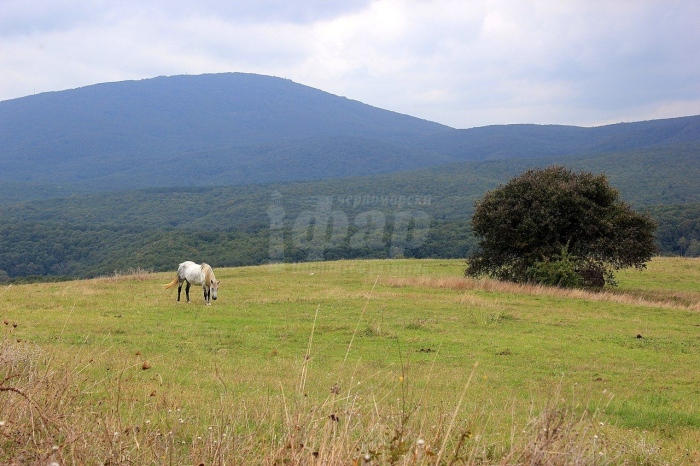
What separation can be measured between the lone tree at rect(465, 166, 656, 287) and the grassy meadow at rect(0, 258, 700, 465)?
2.28 meters

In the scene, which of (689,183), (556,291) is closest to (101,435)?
(556,291)

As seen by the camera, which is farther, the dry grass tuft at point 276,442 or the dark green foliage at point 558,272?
the dark green foliage at point 558,272

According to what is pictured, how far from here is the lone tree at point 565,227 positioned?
109 feet

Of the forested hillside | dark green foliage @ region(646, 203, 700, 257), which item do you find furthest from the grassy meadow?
dark green foliage @ region(646, 203, 700, 257)

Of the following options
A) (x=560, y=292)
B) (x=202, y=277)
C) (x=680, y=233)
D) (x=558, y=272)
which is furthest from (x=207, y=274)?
(x=680, y=233)

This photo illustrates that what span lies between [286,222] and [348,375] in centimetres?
9061

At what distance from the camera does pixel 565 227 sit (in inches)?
1345

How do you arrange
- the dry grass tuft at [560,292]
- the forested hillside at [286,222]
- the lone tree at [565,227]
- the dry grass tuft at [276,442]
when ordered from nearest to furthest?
the dry grass tuft at [276,442]
the dry grass tuft at [560,292]
the lone tree at [565,227]
the forested hillside at [286,222]

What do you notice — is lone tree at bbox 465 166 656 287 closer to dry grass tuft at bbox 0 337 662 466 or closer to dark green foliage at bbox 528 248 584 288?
dark green foliage at bbox 528 248 584 288

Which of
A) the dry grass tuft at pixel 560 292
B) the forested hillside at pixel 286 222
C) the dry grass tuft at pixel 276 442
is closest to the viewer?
the dry grass tuft at pixel 276 442

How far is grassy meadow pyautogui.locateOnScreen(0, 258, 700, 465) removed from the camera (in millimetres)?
4844

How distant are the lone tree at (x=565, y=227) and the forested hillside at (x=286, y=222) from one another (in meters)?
2.69

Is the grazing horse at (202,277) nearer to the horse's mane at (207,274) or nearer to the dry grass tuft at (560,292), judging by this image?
the horse's mane at (207,274)

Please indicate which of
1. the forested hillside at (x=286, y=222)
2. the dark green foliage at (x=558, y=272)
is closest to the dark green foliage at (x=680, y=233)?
the forested hillside at (x=286, y=222)
